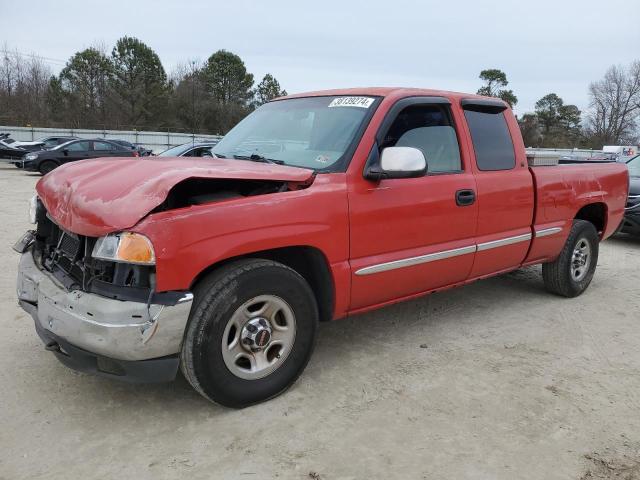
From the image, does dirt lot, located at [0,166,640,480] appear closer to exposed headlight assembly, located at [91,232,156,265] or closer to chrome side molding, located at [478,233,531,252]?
chrome side molding, located at [478,233,531,252]

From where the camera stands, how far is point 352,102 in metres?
3.62

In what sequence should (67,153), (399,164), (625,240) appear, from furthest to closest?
(67,153), (625,240), (399,164)

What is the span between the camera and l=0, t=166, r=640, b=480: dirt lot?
248 cm

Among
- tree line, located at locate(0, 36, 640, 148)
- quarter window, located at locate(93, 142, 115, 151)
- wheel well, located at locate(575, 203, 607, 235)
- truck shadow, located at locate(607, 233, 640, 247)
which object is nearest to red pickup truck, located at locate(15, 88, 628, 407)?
wheel well, located at locate(575, 203, 607, 235)

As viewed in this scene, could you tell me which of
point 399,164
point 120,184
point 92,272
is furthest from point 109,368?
point 399,164

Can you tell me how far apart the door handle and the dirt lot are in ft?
3.56

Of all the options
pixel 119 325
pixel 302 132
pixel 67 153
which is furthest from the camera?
pixel 67 153

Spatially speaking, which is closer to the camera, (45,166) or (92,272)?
(92,272)

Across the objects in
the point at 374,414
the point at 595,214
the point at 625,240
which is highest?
the point at 595,214

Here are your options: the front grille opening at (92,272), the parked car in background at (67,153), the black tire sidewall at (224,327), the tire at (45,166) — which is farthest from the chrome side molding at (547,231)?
the tire at (45,166)

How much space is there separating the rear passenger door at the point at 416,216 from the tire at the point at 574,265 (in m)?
1.54

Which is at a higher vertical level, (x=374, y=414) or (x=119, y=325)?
(x=119, y=325)

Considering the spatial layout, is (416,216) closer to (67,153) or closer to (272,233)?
(272,233)

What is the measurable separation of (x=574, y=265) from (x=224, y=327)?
4.02 m
